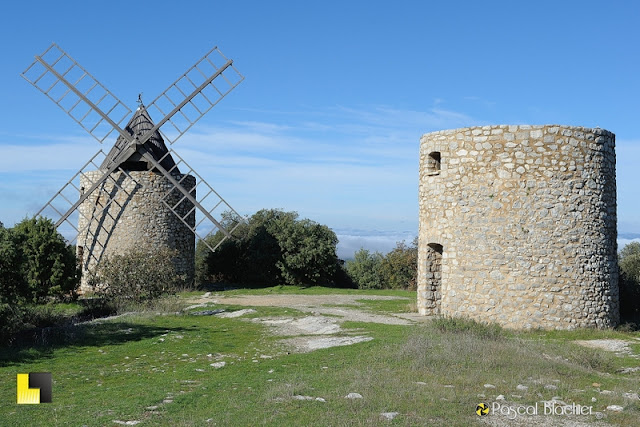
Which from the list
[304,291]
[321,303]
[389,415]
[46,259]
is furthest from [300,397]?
[304,291]

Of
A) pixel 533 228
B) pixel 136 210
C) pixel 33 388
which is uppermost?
pixel 136 210

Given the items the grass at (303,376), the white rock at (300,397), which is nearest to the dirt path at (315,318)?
the grass at (303,376)

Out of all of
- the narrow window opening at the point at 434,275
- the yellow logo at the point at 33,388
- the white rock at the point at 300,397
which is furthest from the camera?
the narrow window opening at the point at 434,275

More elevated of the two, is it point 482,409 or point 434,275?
point 434,275

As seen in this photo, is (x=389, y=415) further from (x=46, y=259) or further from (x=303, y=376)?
(x=46, y=259)

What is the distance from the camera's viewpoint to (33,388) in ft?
23.2

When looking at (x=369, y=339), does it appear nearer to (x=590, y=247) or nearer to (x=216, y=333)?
(x=216, y=333)

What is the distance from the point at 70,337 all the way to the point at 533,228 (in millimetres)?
8593

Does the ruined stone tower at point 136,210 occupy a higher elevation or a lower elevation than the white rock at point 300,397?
higher

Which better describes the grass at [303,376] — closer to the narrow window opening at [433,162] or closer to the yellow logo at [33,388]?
the yellow logo at [33,388]

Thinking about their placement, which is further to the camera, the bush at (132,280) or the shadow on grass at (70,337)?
the bush at (132,280)

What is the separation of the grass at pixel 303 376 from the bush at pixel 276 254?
38.4ft

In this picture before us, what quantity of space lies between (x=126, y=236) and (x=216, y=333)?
36.0ft

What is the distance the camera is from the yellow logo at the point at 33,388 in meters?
6.77
